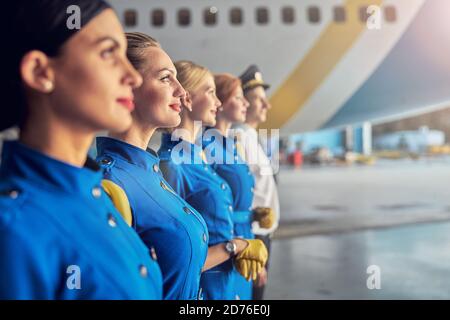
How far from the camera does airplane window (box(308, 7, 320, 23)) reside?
16.0 ft

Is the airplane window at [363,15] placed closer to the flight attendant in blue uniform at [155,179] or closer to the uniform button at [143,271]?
the flight attendant in blue uniform at [155,179]

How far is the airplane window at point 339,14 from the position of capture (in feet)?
15.8

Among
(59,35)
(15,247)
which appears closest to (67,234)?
(15,247)

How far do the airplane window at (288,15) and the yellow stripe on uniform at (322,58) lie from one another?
41cm

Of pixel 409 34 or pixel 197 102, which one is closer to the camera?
pixel 197 102

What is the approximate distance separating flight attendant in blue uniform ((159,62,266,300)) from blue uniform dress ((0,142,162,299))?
557 millimetres

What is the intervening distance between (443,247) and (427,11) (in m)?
2.63

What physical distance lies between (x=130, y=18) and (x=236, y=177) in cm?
366

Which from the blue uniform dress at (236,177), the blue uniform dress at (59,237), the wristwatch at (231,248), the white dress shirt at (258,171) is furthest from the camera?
the white dress shirt at (258,171)

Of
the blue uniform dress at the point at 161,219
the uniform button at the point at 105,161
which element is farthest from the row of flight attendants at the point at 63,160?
the uniform button at the point at 105,161

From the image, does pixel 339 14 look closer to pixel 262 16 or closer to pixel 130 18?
pixel 262 16

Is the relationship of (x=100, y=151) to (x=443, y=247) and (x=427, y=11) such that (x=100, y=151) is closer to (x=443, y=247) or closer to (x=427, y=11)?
(x=443, y=247)

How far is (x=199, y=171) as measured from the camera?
1.40 m
